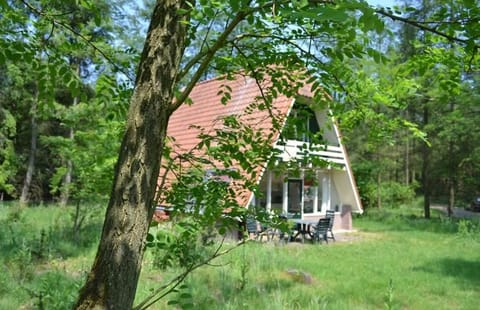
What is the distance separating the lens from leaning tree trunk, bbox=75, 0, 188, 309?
141 cm

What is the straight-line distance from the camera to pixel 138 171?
1.48m

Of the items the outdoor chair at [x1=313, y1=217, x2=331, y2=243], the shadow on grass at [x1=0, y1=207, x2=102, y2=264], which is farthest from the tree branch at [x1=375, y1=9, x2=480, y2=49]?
the outdoor chair at [x1=313, y1=217, x2=331, y2=243]

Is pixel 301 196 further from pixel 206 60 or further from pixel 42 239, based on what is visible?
pixel 206 60

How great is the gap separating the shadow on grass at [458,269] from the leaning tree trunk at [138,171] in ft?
26.3

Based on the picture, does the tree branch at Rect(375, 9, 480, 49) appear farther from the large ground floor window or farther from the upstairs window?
the large ground floor window

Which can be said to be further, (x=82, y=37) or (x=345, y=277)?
(x=345, y=277)

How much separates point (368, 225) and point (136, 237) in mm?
19991

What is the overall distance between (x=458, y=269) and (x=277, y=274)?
4.48m

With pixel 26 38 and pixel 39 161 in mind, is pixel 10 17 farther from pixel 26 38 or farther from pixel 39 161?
pixel 39 161

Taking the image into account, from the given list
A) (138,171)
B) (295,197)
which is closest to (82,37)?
(138,171)

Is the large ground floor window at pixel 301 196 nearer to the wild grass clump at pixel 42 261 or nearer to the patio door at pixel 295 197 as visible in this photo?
the patio door at pixel 295 197

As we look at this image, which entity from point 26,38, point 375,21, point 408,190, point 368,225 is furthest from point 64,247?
point 408,190

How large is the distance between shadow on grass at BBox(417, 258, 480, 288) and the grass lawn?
0.07 ft

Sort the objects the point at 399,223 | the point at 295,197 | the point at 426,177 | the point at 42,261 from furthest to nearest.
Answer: the point at 426,177, the point at 399,223, the point at 295,197, the point at 42,261
